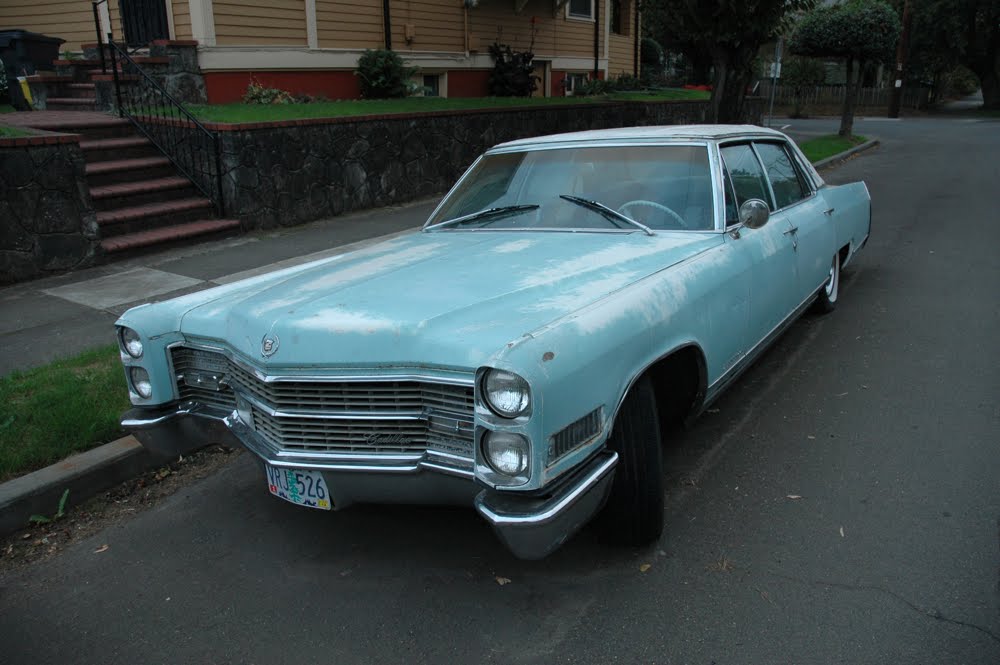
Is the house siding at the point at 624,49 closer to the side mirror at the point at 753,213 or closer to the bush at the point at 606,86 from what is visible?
the bush at the point at 606,86

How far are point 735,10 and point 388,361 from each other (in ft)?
38.0

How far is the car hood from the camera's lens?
9.21ft

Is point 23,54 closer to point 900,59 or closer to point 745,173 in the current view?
point 745,173

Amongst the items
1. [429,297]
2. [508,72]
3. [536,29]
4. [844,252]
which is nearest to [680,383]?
[429,297]

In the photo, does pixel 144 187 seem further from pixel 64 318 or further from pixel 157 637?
pixel 157 637

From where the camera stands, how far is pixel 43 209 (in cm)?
786

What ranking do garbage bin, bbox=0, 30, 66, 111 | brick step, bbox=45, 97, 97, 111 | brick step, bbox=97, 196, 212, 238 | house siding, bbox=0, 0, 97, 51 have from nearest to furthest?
brick step, bbox=97, 196, 212, 238 < brick step, bbox=45, 97, 97, 111 < garbage bin, bbox=0, 30, 66, 111 < house siding, bbox=0, 0, 97, 51

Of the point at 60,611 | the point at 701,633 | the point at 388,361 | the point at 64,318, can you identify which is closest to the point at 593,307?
the point at 388,361

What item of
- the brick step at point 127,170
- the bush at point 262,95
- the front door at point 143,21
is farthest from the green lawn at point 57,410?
the front door at point 143,21

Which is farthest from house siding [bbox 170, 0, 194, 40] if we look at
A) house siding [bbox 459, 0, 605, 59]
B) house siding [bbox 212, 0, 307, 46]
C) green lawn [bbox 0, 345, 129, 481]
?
green lawn [bbox 0, 345, 129, 481]

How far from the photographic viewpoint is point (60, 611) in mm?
3113

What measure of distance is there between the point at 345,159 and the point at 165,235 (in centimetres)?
271

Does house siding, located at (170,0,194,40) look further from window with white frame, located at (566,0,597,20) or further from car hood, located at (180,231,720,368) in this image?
window with white frame, located at (566,0,597,20)

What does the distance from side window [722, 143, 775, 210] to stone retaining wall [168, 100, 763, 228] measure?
21.4ft
